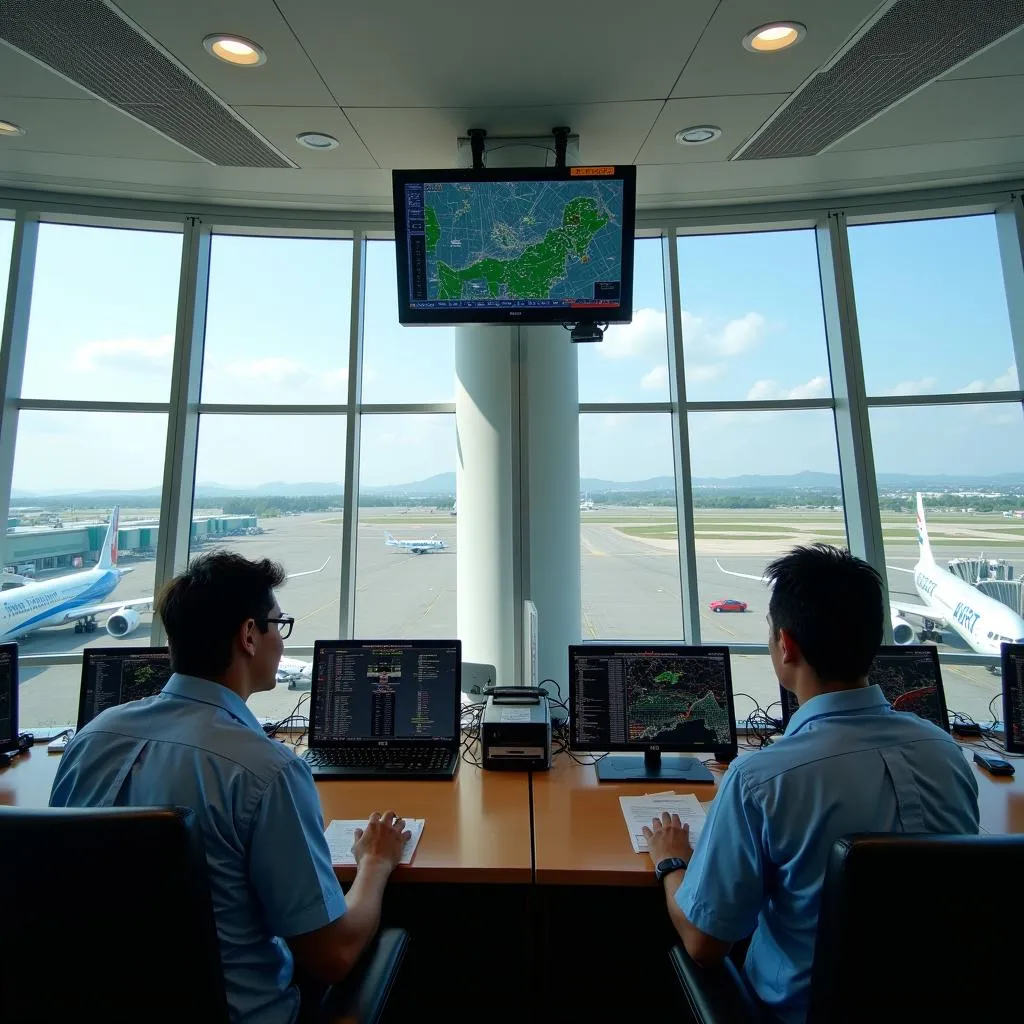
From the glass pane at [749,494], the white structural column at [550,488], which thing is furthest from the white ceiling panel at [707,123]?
the glass pane at [749,494]

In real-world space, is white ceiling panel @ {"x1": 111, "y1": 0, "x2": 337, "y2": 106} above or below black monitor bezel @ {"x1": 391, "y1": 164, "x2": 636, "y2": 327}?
above

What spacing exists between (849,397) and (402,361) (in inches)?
108

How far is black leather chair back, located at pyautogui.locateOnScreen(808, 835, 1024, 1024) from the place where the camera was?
78 centimetres

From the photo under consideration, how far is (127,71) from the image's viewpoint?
2.22 m

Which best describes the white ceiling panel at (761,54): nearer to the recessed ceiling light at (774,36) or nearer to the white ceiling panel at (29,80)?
the recessed ceiling light at (774,36)

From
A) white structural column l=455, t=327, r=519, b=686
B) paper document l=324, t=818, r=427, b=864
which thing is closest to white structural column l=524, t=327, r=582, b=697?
white structural column l=455, t=327, r=519, b=686

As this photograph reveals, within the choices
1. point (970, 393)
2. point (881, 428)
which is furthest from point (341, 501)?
point (970, 393)

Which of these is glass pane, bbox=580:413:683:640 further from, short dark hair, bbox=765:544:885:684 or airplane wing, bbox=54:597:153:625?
airplane wing, bbox=54:597:153:625

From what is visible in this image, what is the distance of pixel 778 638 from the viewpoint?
4.07 ft

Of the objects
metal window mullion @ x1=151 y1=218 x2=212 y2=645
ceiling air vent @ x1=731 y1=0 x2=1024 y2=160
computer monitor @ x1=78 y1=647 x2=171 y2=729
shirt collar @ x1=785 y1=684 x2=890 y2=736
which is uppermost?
ceiling air vent @ x1=731 y1=0 x2=1024 y2=160

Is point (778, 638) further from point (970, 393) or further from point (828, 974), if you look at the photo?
point (970, 393)

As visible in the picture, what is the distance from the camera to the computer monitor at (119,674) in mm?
2121

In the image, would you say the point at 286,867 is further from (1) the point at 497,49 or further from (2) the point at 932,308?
(2) the point at 932,308

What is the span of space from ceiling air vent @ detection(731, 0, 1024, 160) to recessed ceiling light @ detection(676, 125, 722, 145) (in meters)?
0.19
